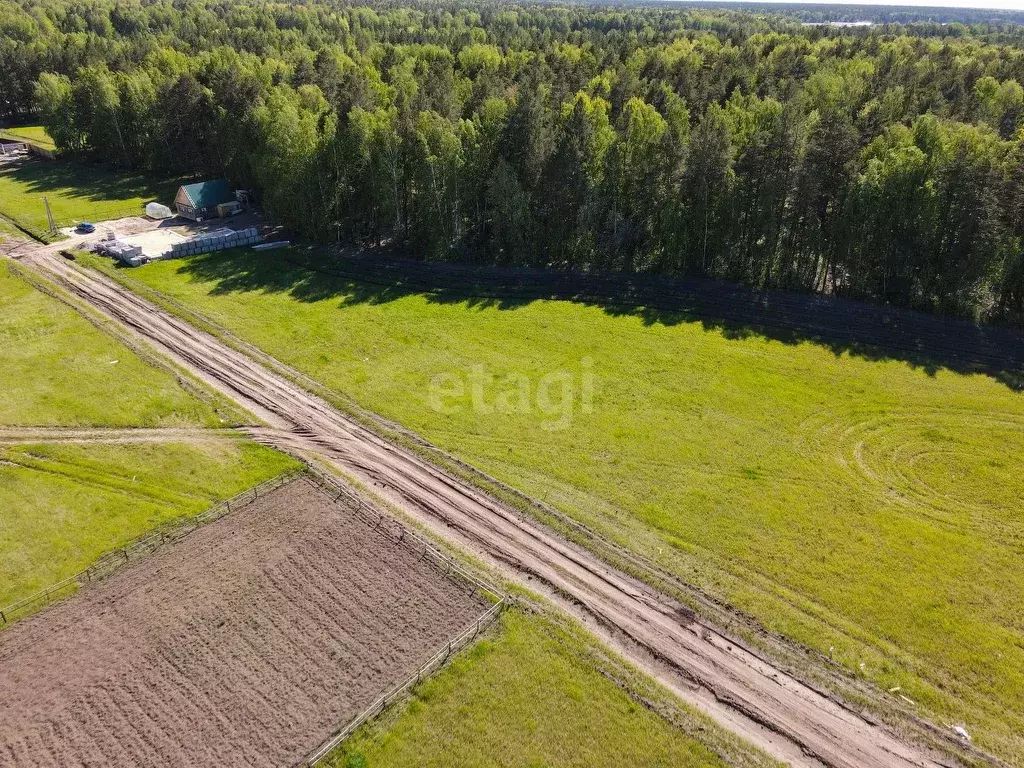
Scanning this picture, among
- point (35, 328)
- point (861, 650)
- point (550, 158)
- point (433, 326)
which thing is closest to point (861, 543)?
point (861, 650)

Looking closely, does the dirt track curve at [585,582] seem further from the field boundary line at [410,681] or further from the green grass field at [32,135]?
the green grass field at [32,135]

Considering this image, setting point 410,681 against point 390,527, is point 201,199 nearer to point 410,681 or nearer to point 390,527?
point 390,527

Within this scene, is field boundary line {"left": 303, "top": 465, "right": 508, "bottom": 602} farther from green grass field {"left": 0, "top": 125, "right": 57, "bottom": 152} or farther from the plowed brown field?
green grass field {"left": 0, "top": 125, "right": 57, "bottom": 152}

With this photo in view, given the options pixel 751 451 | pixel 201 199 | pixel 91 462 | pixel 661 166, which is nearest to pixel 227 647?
pixel 91 462

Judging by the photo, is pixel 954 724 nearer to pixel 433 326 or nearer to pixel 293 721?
pixel 293 721

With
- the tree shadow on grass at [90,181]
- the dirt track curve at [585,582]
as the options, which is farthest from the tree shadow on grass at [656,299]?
the tree shadow on grass at [90,181]
